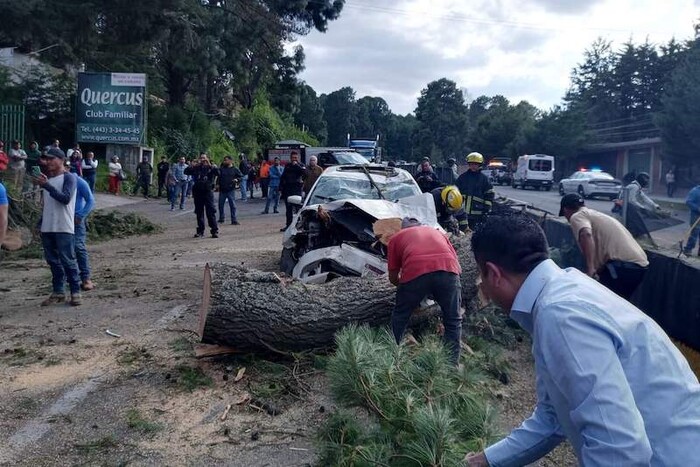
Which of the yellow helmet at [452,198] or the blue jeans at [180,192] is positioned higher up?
the yellow helmet at [452,198]

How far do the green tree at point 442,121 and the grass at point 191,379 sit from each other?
Answer: 68.1m

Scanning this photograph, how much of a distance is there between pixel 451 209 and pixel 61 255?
17.0ft

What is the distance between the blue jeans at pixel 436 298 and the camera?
5.72 metres

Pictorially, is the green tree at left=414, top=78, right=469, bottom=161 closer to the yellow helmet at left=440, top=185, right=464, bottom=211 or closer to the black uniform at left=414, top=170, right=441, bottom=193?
the black uniform at left=414, top=170, right=441, bottom=193

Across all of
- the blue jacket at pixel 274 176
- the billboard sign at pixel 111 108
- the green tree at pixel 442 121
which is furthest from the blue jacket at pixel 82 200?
the green tree at pixel 442 121

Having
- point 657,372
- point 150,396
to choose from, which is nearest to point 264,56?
point 150,396

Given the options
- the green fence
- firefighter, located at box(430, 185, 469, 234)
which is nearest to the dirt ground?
firefighter, located at box(430, 185, 469, 234)

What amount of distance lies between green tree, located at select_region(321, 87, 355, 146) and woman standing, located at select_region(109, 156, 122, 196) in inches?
2788

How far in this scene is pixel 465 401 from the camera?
3.43m

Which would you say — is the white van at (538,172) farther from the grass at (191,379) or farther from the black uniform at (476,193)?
the grass at (191,379)

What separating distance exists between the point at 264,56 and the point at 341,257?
30.7 m

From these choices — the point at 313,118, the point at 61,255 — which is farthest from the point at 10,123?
the point at 313,118

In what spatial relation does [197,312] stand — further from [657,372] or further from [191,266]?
[657,372]

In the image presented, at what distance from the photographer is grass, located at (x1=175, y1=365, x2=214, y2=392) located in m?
5.68
